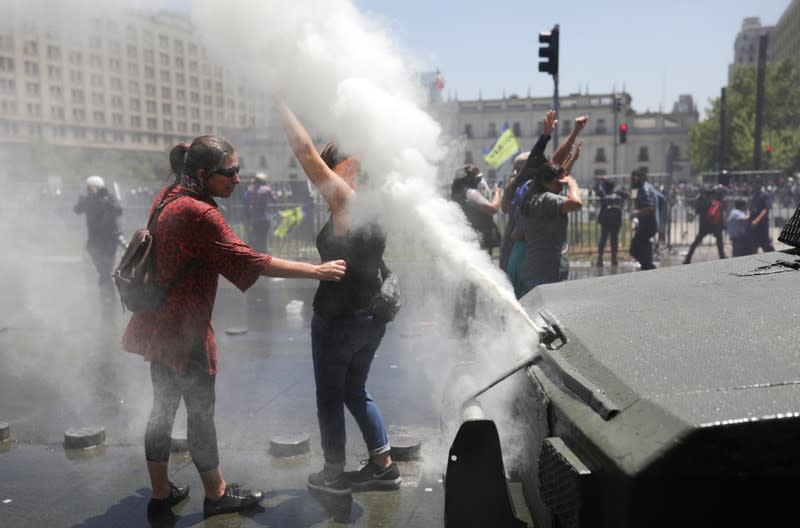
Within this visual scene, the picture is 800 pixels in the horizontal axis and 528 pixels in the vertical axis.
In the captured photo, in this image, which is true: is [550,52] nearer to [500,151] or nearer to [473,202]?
[500,151]

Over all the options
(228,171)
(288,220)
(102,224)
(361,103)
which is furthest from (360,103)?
(288,220)

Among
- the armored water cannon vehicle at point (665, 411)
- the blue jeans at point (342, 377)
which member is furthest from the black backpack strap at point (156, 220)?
the armored water cannon vehicle at point (665, 411)

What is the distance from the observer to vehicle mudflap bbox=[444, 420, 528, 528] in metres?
2.29

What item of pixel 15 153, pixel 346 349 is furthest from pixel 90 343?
pixel 15 153

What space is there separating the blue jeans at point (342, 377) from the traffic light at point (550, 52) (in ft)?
30.1

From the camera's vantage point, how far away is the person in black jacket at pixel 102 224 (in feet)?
30.3

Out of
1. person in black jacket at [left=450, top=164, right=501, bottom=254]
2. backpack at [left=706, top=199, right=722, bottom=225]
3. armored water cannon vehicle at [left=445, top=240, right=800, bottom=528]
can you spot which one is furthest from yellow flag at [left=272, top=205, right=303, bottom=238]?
armored water cannon vehicle at [left=445, top=240, right=800, bottom=528]

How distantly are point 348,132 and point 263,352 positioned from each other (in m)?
4.03

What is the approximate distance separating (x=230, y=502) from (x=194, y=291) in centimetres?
108

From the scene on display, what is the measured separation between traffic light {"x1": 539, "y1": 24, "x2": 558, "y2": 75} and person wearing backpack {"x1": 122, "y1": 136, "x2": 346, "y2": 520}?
30.6 ft

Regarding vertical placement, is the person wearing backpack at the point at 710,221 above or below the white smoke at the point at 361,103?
below

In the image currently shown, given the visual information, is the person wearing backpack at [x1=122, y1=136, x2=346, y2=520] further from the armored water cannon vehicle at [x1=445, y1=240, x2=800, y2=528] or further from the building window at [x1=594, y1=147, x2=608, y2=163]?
the building window at [x1=594, y1=147, x2=608, y2=163]

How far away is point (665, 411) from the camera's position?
5.32 feet

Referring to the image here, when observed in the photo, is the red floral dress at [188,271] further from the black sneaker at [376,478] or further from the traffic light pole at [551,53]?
the traffic light pole at [551,53]
